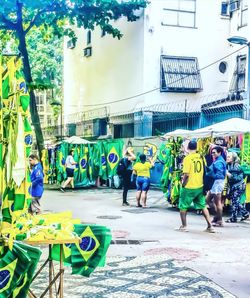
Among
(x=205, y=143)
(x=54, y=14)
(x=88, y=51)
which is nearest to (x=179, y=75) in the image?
(x=54, y=14)

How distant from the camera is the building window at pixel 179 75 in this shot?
66.8 feet

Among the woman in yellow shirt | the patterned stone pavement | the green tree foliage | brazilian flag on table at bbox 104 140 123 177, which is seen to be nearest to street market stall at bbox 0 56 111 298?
the patterned stone pavement

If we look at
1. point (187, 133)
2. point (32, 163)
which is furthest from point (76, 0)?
point (32, 163)

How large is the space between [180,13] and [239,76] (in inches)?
150

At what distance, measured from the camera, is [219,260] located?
7.15 metres

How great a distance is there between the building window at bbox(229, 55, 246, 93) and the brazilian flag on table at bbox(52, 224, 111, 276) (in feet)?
53.6

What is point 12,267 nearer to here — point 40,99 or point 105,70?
point 105,70

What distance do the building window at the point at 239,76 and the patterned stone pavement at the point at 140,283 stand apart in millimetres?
14650

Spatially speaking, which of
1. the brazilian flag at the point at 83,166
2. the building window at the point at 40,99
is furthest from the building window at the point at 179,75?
the building window at the point at 40,99

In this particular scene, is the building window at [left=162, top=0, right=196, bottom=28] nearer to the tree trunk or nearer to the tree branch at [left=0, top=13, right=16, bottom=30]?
the tree trunk

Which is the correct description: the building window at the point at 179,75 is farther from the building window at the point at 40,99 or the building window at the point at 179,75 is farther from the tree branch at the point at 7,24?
the building window at the point at 40,99

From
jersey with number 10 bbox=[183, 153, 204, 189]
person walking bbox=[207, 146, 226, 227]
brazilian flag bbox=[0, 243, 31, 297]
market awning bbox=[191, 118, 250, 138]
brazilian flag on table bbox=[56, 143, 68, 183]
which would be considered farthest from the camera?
brazilian flag on table bbox=[56, 143, 68, 183]

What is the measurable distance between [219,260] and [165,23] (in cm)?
1520

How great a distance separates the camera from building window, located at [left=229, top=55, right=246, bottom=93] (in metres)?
20.1
